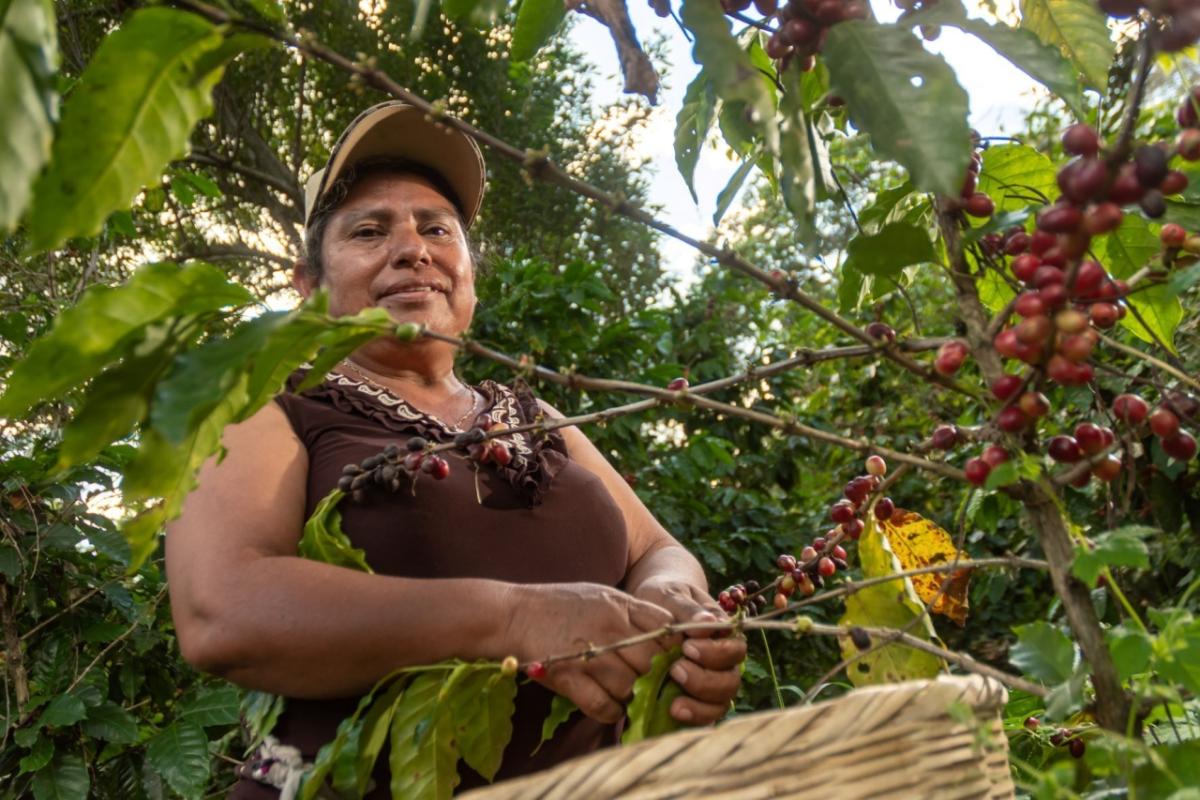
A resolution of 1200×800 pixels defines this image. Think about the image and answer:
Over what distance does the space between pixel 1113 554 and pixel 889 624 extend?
0.32 meters

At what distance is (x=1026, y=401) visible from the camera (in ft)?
2.30

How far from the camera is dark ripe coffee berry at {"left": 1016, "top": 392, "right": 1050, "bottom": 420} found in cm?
70

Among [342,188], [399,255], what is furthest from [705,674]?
[342,188]

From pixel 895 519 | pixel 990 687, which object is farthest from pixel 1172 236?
pixel 895 519

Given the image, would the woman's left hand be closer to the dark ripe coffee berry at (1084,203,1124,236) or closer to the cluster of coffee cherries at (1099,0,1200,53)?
the dark ripe coffee berry at (1084,203,1124,236)

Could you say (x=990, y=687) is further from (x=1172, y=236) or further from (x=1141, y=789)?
(x=1172, y=236)

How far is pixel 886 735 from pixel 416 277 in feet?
4.67

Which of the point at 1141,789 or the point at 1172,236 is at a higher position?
the point at 1172,236

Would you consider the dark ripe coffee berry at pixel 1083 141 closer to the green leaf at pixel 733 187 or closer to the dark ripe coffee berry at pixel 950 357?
the dark ripe coffee berry at pixel 950 357

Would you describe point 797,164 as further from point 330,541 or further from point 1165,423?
point 330,541

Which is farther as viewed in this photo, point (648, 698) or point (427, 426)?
point (427, 426)

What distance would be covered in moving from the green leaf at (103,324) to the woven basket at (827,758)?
372mm

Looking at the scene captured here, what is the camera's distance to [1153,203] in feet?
2.11

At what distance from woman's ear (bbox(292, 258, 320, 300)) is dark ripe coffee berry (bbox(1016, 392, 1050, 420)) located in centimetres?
157
